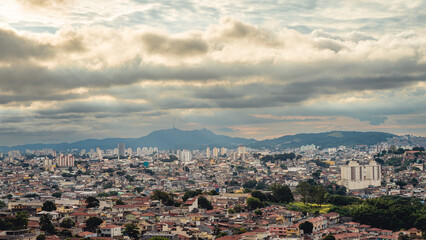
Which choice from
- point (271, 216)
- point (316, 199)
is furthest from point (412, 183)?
point (271, 216)

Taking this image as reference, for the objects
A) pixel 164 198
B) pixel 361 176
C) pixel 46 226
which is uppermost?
pixel 46 226

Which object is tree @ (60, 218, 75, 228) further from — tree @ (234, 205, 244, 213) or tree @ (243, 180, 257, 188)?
tree @ (243, 180, 257, 188)

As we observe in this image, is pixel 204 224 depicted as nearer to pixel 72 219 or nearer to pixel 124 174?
pixel 72 219

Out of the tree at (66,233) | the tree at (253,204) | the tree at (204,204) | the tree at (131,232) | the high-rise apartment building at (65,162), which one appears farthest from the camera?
the high-rise apartment building at (65,162)

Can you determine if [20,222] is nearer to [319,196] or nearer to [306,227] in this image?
[306,227]

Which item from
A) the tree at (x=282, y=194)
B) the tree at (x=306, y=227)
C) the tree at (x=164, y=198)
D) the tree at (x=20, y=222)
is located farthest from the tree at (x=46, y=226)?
the tree at (x=282, y=194)

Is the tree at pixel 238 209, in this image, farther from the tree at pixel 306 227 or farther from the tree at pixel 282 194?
the tree at pixel 282 194

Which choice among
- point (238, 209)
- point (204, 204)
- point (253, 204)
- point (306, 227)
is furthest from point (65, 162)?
point (306, 227)

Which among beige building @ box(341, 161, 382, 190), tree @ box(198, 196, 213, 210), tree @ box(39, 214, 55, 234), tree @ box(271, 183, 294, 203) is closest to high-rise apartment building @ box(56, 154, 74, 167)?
beige building @ box(341, 161, 382, 190)

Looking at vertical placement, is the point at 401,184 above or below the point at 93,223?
below

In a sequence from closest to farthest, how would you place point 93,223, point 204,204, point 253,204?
point 93,223
point 204,204
point 253,204
